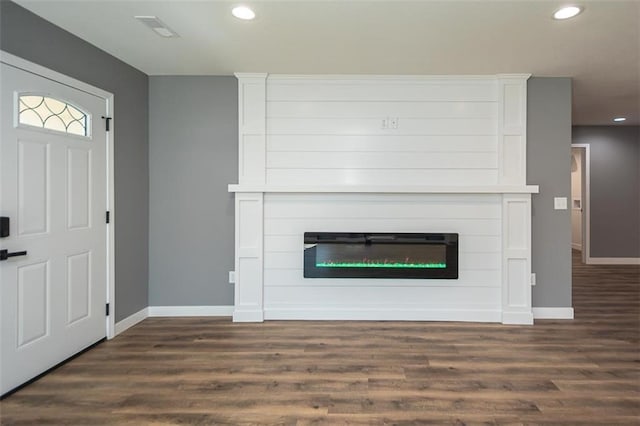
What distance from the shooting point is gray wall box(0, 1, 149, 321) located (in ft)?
8.80

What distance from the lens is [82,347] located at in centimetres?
297

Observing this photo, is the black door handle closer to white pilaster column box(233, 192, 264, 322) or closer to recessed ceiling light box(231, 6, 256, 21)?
white pilaster column box(233, 192, 264, 322)

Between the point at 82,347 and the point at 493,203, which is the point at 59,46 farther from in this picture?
the point at 493,203

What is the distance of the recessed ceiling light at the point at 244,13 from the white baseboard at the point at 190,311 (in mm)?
2782

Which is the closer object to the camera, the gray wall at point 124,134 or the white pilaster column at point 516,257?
the gray wall at point 124,134

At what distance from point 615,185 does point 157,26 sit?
795 cm

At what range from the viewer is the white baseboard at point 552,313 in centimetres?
378

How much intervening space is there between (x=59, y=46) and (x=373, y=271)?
3325 mm

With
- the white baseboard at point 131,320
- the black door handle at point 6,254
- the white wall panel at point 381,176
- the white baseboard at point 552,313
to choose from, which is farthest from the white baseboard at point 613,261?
the black door handle at point 6,254

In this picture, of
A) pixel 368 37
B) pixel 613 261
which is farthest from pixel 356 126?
pixel 613 261

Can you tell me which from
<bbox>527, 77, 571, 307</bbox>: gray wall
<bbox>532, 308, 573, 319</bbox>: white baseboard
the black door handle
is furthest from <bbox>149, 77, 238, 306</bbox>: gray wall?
<bbox>532, 308, 573, 319</bbox>: white baseboard

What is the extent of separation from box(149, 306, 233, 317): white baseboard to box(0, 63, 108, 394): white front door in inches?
26.1

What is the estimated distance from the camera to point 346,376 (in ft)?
8.37

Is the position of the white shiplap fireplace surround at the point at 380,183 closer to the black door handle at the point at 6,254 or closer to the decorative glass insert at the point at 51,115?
the decorative glass insert at the point at 51,115
